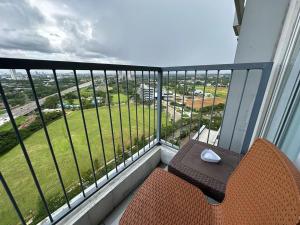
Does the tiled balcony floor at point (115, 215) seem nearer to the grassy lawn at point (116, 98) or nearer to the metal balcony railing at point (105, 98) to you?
the metal balcony railing at point (105, 98)

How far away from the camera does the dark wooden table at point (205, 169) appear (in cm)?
121

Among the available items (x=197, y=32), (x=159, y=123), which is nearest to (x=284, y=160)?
(x=159, y=123)

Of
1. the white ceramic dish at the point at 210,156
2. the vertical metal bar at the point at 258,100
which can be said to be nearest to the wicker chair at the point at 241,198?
the white ceramic dish at the point at 210,156

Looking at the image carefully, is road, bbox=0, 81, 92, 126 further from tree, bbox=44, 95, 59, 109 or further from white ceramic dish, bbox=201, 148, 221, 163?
white ceramic dish, bbox=201, 148, 221, 163

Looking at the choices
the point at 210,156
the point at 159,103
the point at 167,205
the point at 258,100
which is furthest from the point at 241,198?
the point at 159,103

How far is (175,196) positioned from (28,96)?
4.43 feet

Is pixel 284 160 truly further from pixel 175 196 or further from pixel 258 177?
pixel 175 196

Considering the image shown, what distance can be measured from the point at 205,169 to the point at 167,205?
0.56 metres

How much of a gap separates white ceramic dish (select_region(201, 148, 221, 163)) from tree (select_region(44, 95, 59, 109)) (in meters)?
1.54

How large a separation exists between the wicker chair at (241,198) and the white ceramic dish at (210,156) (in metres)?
0.39

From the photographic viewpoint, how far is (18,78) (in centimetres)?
86

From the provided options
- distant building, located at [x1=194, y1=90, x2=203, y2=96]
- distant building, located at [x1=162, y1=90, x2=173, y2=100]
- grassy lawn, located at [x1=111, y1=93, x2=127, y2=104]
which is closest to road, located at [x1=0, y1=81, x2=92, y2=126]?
grassy lawn, located at [x1=111, y1=93, x2=127, y2=104]

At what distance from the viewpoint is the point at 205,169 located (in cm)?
138

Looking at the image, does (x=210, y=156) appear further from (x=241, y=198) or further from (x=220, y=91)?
(x=220, y=91)
